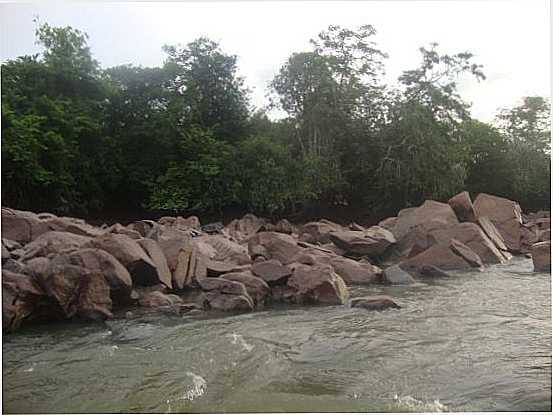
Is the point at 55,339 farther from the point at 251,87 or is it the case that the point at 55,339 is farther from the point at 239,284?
the point at 251,87

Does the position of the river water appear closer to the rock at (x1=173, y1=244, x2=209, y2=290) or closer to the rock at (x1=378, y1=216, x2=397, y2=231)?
the rock at (x1=173, y1=244, x2=209, y2=290)

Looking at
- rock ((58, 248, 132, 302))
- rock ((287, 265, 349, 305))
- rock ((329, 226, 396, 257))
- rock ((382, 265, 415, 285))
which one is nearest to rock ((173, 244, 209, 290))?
rock ((58, 248, 132, 302))

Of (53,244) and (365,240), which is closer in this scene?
(53,244)

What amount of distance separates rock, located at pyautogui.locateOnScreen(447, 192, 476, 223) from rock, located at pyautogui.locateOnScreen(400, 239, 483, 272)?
0.62 meters

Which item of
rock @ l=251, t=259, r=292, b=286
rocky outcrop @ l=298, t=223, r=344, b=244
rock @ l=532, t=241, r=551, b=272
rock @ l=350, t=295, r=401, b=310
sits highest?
rocky outcrop @ l=298, t=223, r=344, b=244

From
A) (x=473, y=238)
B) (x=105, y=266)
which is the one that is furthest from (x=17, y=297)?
(x=473, y=238)

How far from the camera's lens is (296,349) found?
12.7 feet

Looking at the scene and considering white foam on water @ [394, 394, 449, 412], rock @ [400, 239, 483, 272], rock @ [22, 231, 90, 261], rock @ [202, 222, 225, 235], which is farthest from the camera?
rock @ [400, 239, 483, 272]

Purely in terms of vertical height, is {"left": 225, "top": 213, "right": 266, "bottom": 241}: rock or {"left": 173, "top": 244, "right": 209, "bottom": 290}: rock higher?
{"left": 225, "top": 213, "right": 266, "bottom": 241}: rock

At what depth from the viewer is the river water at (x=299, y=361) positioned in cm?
311

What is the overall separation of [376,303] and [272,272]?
3.72ft

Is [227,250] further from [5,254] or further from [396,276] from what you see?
[5,254]

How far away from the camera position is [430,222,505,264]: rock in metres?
6.60

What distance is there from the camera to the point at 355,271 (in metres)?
6.16
